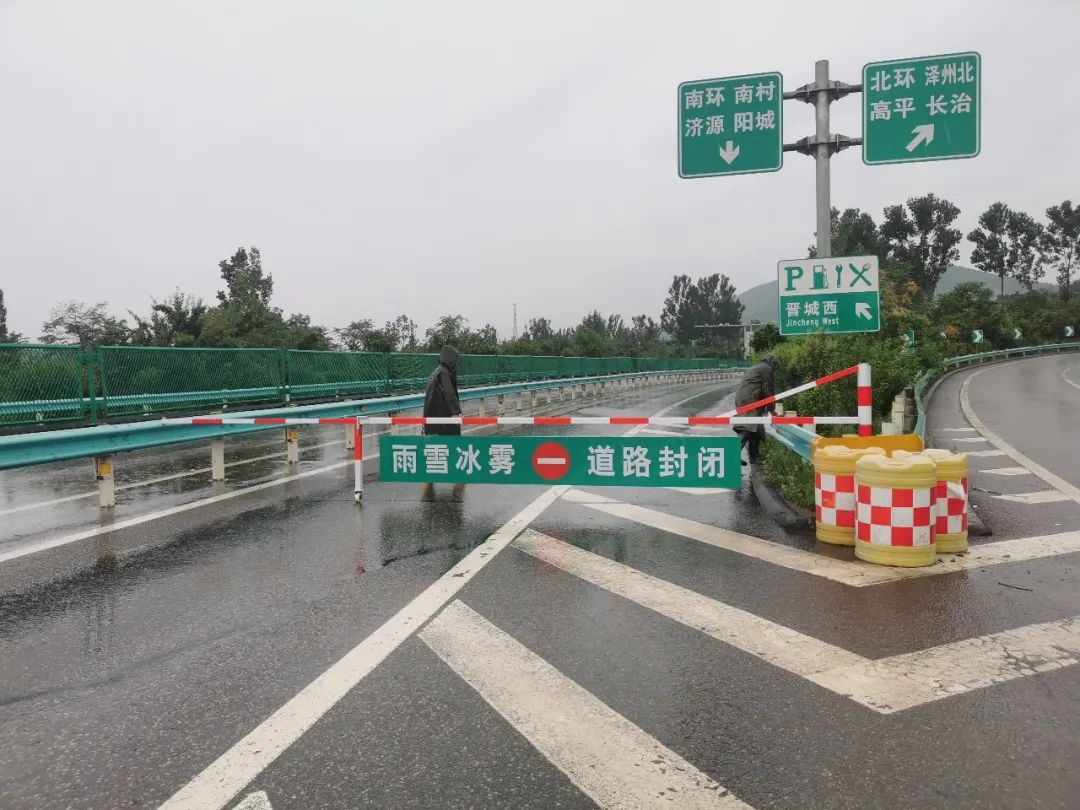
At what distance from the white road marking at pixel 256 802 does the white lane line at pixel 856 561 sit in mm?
4103

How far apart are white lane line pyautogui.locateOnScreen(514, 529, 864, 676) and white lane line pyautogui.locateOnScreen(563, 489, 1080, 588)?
115 cm

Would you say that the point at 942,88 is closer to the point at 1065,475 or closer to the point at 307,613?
the point at 1065,475

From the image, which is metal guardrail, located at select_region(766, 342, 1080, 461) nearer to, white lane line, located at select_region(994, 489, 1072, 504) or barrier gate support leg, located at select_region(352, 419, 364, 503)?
white lane line, located at select_region(994, 489, 1072, 504)

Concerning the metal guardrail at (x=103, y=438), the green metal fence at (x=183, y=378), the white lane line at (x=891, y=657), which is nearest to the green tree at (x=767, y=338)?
the green metal fence at (x=183, y=378)

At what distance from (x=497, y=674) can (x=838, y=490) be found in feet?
12.8

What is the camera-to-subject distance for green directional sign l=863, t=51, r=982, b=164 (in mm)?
11023

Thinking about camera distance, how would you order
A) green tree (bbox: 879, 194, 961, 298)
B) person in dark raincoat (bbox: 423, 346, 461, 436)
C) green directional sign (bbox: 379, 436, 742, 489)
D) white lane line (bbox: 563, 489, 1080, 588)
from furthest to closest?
green tree (bbox: 879, 194, 961, 298) → person in dark raincoat (bbox: 423, 346, 461, 436) → green directional sign (bbox: 379, 436, 742, 489) → white lane line (bbox: 563, 489, 1080, 588)

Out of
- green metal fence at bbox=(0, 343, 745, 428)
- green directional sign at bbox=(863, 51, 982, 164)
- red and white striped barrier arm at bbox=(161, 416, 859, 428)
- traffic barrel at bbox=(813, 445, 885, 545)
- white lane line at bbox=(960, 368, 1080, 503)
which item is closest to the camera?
traffic barrel at bbox=(813, 445, 885, 545)

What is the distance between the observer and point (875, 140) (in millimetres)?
11211

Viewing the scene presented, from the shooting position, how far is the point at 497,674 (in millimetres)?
3834

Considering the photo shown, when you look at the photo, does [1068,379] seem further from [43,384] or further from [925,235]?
[925,235]

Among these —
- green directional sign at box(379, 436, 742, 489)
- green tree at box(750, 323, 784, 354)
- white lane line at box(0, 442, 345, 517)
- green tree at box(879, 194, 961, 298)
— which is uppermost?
green tree at box(879, 194, 961, 298)

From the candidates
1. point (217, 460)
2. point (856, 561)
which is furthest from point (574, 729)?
point (217, 460)

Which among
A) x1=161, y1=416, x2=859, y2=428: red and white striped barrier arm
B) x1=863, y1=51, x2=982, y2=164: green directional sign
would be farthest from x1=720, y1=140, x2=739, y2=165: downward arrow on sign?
x1=161, y1=416, x2=859, y2=428: red and white striped barrier arm
